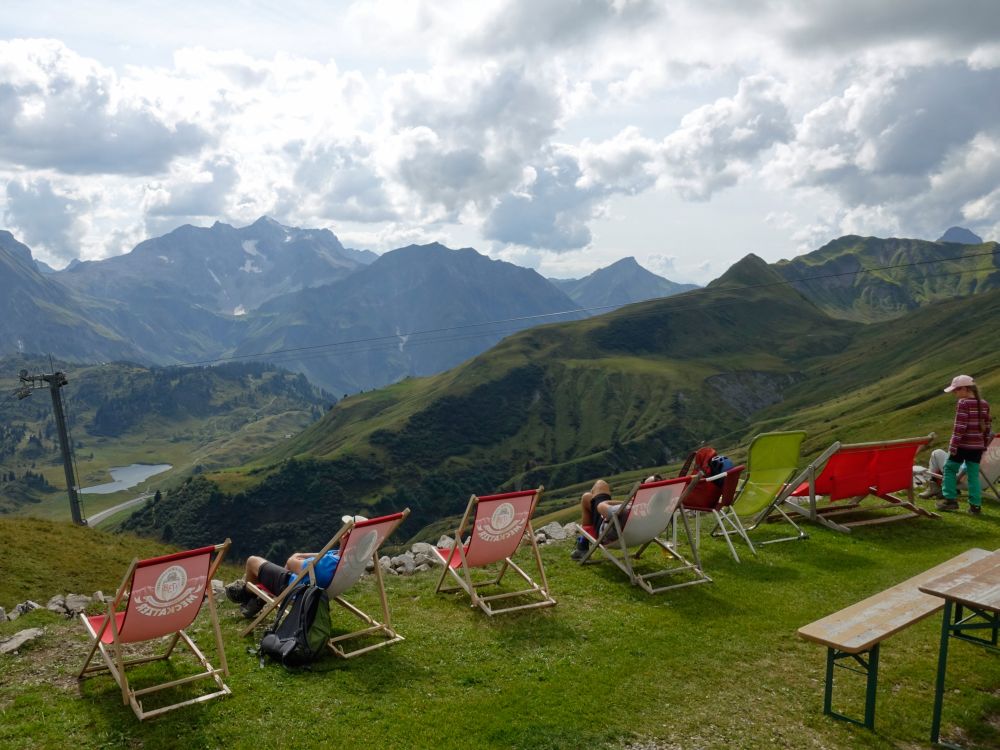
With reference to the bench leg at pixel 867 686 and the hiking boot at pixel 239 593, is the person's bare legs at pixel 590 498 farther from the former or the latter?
the hiking boot at pixel 239 593

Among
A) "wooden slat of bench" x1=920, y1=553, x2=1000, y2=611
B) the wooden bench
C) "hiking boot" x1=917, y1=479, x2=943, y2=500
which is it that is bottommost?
"hiking boot" x1=917, y1=479, x2=943, y2=500

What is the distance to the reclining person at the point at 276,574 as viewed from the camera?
10016 mm

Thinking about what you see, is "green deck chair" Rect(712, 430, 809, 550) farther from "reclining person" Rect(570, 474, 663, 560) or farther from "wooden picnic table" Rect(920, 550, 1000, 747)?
"wooden picnic table" Rect(920, 550, 1000, 747)

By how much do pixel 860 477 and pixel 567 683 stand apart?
10.8 metres

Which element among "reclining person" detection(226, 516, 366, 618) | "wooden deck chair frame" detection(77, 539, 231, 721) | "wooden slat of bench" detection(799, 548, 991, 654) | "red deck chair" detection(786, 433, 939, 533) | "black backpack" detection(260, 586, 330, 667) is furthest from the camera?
"red deck chair" detection(786, 433, 939, 533)

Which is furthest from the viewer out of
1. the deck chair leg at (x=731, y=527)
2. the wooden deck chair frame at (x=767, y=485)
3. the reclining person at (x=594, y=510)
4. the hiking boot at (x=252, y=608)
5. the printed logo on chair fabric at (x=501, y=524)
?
the wooden deck chair frame at (x=767, y=485)

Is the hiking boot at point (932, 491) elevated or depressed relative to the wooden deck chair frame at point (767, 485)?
depressed

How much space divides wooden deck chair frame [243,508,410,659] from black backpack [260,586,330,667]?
0.19m

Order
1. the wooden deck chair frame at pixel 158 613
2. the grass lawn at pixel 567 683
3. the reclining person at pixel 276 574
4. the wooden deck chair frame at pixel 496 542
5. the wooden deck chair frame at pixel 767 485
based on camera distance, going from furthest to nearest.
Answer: the wooden deck chair frame at pixel 767 485 → the wooden deck chair frame at pixel 496 542 → the reclining person at pixel 276 574 → the wooden deck chair frame at pixel 158 613 → the grass lawn at pixel 567 683

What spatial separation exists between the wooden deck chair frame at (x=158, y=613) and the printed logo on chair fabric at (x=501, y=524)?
163 inches

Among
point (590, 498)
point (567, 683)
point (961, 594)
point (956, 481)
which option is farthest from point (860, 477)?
point (567, 683)

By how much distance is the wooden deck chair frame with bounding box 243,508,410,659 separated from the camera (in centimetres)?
979

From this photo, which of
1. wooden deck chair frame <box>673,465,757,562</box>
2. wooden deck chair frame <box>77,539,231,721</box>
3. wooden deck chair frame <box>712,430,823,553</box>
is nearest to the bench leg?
wooden deck chair frame <box>673,465,757,562</box>

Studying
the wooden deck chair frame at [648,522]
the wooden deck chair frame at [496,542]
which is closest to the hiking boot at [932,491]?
the wooden deck chair frame at [648,522]
